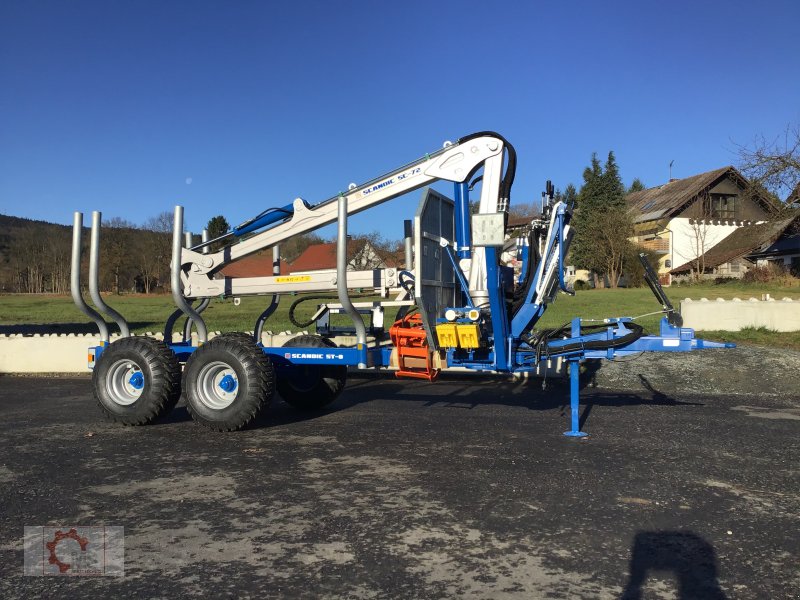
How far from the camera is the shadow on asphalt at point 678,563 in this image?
3.62m

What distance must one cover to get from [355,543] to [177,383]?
4.49m

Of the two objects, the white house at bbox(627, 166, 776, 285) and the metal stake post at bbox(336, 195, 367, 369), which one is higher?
the white house at bbox(627, 166, 776, 285)

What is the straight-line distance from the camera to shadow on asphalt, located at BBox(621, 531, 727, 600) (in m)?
3.62

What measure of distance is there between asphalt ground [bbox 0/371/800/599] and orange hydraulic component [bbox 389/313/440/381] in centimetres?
70

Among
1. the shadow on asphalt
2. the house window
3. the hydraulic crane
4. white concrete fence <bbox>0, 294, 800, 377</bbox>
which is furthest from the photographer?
the house window

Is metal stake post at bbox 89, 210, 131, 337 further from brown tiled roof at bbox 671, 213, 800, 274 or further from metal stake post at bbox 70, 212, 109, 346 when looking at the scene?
brown tiled roof at bbox 671, 213, 800, 274

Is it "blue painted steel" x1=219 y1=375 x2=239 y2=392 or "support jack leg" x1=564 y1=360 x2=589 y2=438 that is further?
"blue painted steel" x1=219 y1=375 x2=239 y2=392

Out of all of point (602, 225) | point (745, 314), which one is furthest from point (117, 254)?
point (745, 314)

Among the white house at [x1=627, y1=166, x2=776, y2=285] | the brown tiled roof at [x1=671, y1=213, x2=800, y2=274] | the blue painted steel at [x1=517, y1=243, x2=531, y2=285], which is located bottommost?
the blue painted steel at [x1=517, y1=243, x2=531, y2=285]

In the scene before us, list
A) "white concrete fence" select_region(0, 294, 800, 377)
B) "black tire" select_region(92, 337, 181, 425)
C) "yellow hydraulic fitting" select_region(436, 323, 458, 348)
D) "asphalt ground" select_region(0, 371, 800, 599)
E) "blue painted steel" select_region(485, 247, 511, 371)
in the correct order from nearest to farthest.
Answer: "asphalt ground" select_region(0, 371, 800, 599) → "blue painted steel" select_region(485, 247, 511, 371) → "yellow hydraulic fitting" select_region(436, 323, 458, 348) → "black tire" select_region(92, 337, 181, 425) → "white concrete fence" select_region(0, 294, 800, 377)

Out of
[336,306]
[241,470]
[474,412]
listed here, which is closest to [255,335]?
[336,306]

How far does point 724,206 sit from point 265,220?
5101 centimetres

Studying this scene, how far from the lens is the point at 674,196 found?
173 ft

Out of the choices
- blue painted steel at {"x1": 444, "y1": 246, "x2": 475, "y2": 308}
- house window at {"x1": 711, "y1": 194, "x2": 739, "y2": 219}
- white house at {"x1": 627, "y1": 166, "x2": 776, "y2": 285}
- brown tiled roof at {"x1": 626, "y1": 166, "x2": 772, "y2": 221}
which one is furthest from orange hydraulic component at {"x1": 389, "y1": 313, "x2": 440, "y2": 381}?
house window at {"x1": 711, "y1": 194, "x2": 739, "y2": 219}
